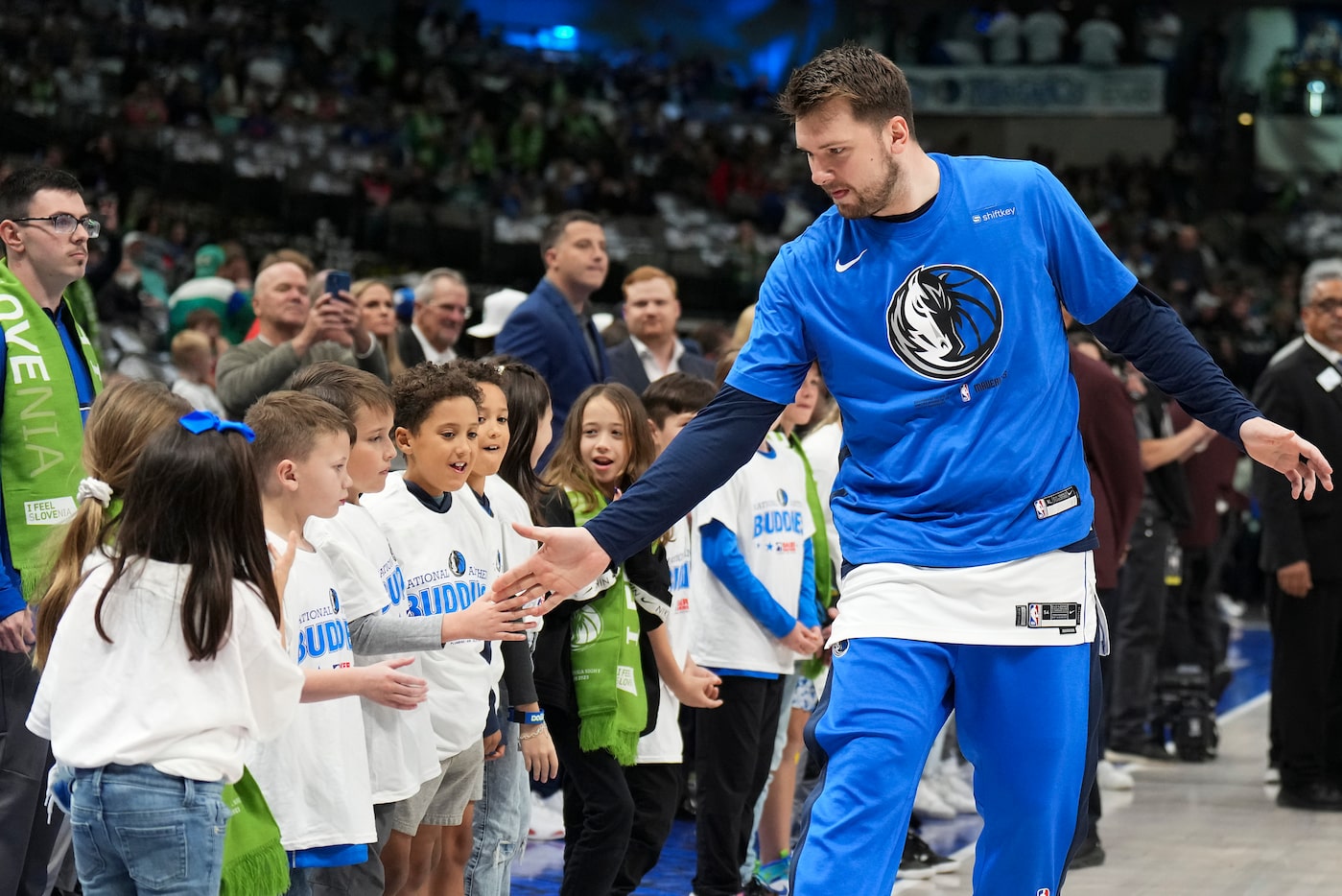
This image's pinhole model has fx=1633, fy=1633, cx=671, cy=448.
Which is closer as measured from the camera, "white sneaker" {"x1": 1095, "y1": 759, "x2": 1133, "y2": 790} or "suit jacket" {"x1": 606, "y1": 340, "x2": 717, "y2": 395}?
"suit jacket" {"x1": 606, "y1": 340, "x2": 717, "y2": 395}

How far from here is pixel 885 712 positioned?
3061mm

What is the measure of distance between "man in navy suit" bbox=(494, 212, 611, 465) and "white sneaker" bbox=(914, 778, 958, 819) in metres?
2.06

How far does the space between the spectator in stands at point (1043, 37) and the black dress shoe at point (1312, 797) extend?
1959 cm

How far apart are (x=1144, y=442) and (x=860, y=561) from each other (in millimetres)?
4691

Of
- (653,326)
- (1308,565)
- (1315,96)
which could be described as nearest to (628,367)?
(653,326)

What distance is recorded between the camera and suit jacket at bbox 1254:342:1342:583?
7.00 metres

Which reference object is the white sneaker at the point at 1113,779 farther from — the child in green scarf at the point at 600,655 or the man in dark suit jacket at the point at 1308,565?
the child in green scarf at the point at 600,655

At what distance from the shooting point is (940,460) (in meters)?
3.14

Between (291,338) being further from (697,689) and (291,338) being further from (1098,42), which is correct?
(1098,42)

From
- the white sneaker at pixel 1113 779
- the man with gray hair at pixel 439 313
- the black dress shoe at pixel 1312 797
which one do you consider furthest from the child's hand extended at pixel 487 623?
the black dress shoe at pixel 1312 797

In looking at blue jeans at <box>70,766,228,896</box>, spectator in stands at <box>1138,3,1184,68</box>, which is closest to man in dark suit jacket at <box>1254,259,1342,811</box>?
blue jeans at <box>70,766,228,896</box>

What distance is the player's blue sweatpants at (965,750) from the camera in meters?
3.02

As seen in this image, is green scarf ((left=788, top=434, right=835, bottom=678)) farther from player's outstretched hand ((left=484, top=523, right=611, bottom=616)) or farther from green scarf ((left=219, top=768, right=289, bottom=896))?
green scarf ((left=219, top=768, right=289, bottom=896))

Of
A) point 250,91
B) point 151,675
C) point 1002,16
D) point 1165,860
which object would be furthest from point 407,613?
point 1002,16
